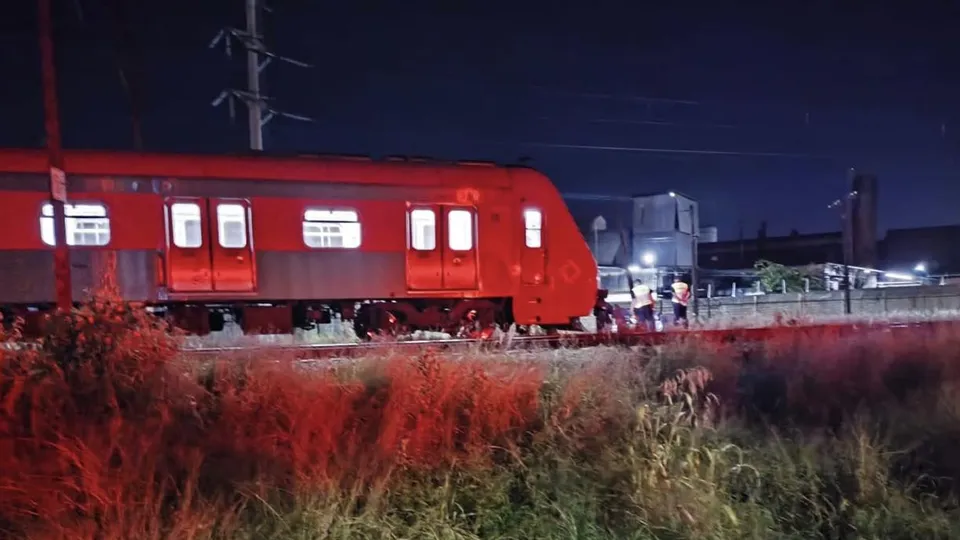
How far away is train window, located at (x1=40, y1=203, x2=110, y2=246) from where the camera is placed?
35.0 ft

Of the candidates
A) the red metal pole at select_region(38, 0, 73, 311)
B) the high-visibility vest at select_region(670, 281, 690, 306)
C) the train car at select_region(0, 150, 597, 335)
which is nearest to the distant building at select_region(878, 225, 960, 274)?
the high-visibility vest at select_region(670, 281, 690, 306)

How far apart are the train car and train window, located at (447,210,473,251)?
3 cm

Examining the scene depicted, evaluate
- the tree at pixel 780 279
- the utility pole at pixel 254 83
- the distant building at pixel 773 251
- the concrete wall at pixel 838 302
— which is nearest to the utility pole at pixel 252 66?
the utility pole at pixel 254 83

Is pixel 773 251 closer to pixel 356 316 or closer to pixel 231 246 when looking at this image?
pixel 356 316

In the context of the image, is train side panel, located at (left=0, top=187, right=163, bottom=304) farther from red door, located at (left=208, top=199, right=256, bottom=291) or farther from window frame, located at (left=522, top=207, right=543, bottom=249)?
window frame, located at (left=522, top=207, right=543, bottom=249)

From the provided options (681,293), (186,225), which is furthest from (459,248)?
(681,293)

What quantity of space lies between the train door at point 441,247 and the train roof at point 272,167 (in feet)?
1.97

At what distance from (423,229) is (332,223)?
5.49ft

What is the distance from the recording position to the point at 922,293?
84.6 feet

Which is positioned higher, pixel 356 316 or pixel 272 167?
pixel 272 167

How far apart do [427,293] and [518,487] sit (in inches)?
286

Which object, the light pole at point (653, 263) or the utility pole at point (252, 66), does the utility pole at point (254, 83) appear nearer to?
the utility pole at point (252, 66)

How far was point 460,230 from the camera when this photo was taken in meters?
12.6

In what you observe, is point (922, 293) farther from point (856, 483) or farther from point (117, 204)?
point (117, 204)
